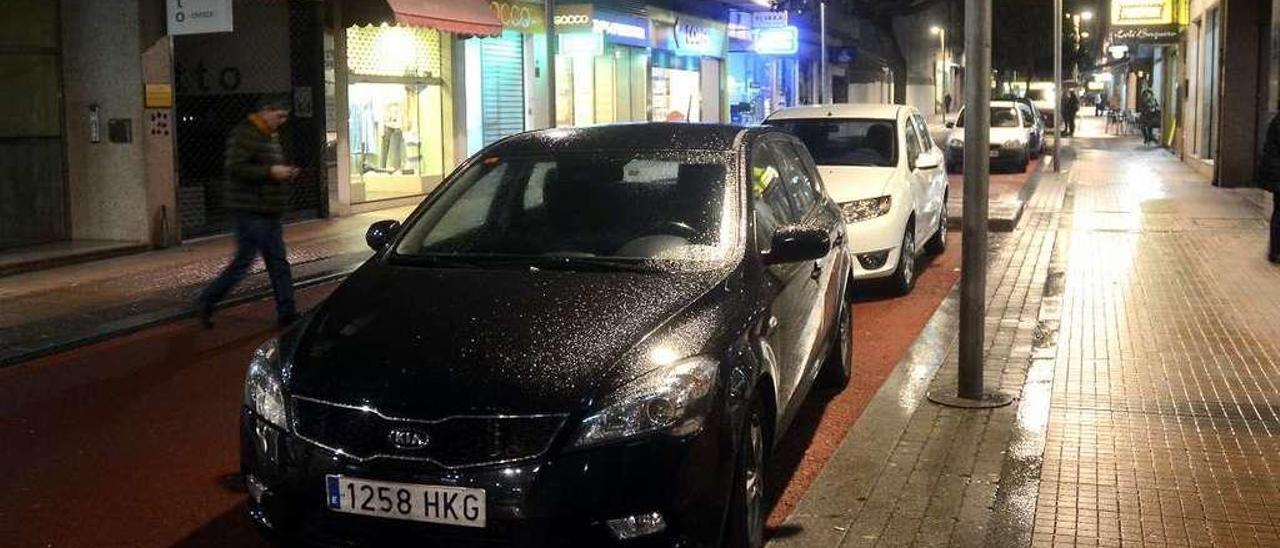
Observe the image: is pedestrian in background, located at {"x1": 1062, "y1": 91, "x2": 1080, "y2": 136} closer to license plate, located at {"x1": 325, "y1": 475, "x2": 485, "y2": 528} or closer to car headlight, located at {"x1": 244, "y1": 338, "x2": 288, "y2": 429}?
car headlight, located at {"x1": 244, "y1": 338, "x2": 288, "y2": 429}

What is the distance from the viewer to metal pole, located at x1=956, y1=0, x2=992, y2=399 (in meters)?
6.90

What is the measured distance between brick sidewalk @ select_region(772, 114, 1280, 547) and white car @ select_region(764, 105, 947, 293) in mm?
875

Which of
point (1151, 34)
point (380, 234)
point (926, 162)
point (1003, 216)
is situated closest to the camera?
point (380, 234)

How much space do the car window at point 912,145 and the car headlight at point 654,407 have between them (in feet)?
26.8

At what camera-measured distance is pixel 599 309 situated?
459 cm

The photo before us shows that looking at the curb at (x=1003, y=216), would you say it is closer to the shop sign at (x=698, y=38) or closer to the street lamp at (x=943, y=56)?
the shop sign at (x=698, y=38)

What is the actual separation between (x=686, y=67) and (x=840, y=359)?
24.5 meters

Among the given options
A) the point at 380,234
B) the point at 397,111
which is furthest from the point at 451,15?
the point at 380,234

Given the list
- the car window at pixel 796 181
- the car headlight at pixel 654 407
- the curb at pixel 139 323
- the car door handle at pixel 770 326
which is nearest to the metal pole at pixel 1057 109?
the curb at pixel 139 323

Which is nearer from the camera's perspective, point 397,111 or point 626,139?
point 626,139

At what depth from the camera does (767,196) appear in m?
5.97

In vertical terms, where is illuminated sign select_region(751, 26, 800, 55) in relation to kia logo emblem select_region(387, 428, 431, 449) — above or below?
above

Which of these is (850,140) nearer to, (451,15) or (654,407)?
(451,15)

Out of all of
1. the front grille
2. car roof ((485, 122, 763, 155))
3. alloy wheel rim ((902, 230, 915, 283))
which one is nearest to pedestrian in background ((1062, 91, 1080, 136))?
alloy wheel rim ((902, 230, 915, 283))
